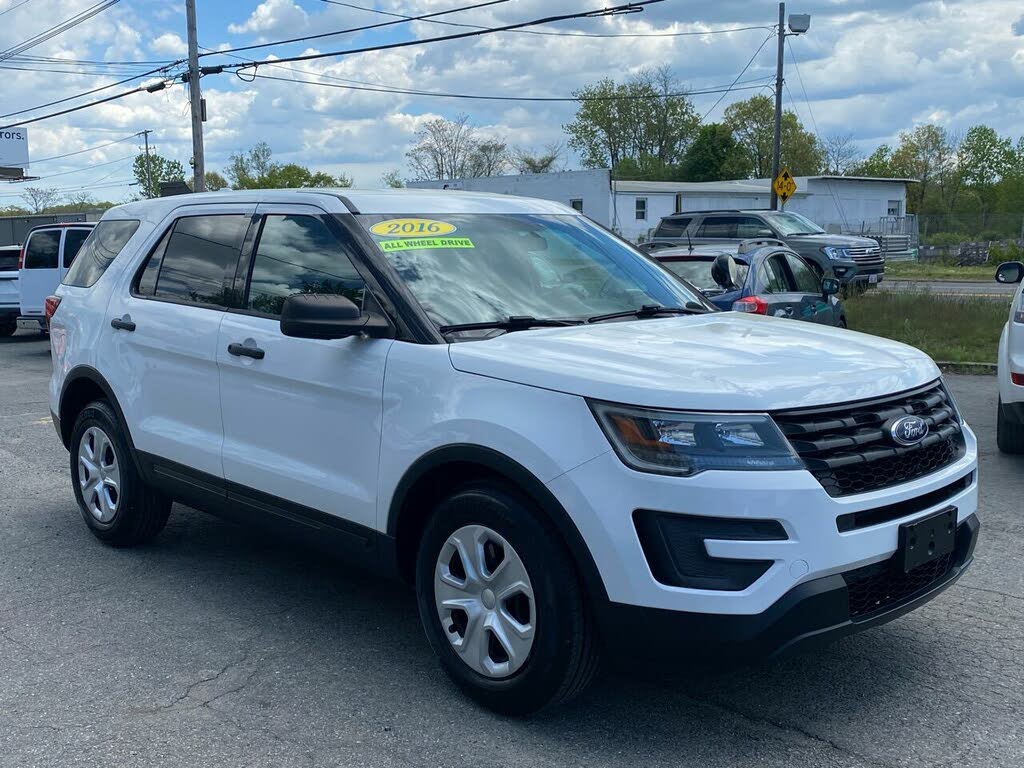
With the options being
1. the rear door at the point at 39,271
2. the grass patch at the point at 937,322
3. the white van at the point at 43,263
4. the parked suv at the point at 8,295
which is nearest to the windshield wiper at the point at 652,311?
the grass patch at the point at 937,322

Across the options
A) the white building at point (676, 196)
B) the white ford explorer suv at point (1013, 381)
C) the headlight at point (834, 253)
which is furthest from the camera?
the white building at point (676, 196)

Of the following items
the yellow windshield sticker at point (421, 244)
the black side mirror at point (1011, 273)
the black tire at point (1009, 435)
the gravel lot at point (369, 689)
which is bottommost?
the gravel lot at point (369, 689)

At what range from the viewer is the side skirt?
163 inches

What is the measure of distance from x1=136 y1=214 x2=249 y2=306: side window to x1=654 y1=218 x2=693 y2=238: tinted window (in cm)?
1886

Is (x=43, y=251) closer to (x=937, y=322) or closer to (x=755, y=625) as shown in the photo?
(x=937, y=322)

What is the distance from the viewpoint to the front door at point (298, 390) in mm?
4113

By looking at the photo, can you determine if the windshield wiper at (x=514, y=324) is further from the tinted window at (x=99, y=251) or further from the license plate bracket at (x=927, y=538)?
the tinted window at (x=99, y=251)

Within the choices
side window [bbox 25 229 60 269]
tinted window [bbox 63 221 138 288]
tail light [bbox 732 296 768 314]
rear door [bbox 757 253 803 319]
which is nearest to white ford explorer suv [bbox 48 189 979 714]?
tinted window [bbox 63 221 138 288]

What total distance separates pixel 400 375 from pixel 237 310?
4.06 ft

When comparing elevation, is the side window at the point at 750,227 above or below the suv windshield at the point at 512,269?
above

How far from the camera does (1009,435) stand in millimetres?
7762

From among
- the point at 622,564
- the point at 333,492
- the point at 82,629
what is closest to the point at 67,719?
the point at 82,629

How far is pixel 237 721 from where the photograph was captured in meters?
3.76

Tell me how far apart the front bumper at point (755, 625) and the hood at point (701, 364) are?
59 cm
